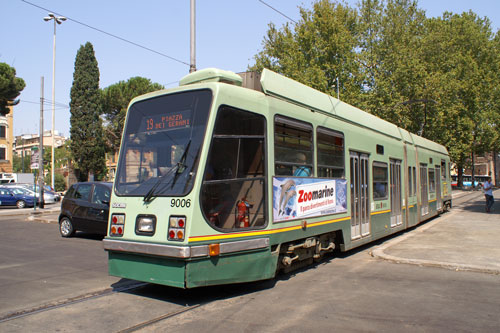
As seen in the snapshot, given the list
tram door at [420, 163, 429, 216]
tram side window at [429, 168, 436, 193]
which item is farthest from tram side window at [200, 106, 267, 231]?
tram side window at [429, 168, 436, 193]

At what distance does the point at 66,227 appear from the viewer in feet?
41.5

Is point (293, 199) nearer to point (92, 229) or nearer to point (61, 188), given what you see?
point (92, 229)

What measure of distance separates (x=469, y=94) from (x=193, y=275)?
137 feet

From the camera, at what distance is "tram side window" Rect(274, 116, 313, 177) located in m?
6.26

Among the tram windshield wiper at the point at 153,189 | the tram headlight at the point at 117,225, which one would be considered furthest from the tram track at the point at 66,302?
the tram windshield wiper at the point at 153,189

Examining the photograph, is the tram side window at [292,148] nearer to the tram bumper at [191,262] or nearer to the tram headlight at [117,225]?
the tram bumper at [191,262]

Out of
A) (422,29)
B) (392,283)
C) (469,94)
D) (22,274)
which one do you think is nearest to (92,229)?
(22,274)

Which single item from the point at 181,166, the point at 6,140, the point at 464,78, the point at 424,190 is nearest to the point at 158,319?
the point at 181,166

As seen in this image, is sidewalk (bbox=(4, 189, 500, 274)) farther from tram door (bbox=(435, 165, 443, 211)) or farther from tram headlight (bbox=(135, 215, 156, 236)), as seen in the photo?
tram headlight (bbox=(135, 215, 156, 236))

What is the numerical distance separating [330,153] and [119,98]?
125ft

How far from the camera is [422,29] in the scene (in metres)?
38.1

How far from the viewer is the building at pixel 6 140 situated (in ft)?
214

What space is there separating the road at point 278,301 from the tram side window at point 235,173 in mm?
1131

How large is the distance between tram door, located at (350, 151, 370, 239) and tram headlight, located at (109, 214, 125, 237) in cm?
489
